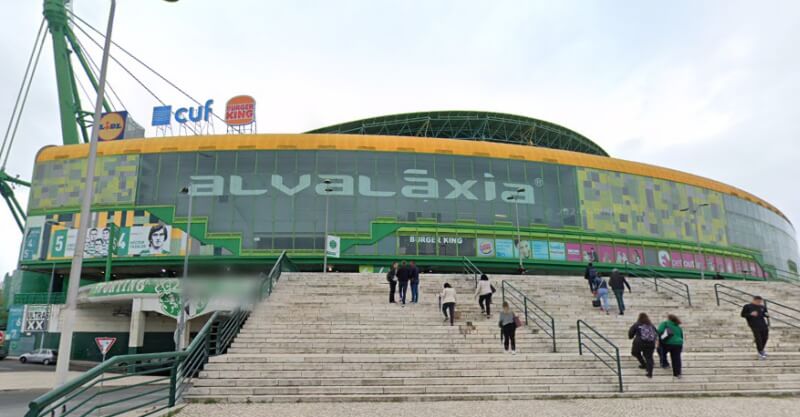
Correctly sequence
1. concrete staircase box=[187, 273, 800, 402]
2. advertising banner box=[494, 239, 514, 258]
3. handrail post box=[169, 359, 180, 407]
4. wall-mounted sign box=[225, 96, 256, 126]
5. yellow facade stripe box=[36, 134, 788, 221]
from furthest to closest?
wall-mounted sign box=[225, 96, 256, 126] < yellow facade stripe box=[36, 134, 788, 221] < advertising banner box=[494, 239, 514, 258] < concrete staircase box=[187, 273, 800, 402] < handrail post box=[169, 359, 180, 407]

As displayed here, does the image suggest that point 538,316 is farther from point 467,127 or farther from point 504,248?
point 467,127

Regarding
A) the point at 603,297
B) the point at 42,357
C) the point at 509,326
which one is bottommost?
the point at 42,357

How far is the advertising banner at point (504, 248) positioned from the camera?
3494 cm

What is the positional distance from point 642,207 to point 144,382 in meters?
38.1

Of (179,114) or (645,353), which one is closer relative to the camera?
(645,353)

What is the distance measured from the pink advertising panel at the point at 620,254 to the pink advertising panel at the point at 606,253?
30 cm

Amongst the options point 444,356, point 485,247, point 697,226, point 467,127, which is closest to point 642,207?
point 697,226

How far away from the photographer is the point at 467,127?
4894 centimetres

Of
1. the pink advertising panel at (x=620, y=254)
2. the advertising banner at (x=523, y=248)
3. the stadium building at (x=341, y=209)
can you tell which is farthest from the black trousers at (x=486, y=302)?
the pink advertising panel at (x=620, y=254)

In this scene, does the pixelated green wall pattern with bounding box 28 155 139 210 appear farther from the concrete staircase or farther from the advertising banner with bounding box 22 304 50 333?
the concrete staircase

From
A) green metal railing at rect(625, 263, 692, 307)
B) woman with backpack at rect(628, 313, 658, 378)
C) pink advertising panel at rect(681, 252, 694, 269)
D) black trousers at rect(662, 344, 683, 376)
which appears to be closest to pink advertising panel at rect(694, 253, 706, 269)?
pink advertising panel at rect(681, 252, 694, 269)

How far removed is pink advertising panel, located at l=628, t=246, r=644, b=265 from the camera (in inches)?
1455

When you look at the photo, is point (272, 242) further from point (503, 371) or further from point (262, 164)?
point (503, 371)

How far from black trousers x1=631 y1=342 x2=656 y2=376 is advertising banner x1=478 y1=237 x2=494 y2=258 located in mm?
23885
